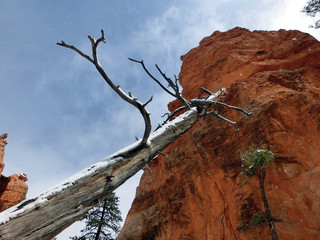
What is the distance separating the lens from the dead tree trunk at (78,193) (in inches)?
61.2

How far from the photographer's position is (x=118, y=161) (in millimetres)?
2336

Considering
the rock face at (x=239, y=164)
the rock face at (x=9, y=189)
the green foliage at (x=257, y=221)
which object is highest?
the rock face at (x=9, y=189)

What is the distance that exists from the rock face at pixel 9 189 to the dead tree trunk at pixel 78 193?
31275 mm

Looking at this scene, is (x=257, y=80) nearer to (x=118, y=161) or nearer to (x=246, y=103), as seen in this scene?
(x=246, y=103)

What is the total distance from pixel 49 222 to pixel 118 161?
2.91ft

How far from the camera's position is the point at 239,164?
35.8 feet

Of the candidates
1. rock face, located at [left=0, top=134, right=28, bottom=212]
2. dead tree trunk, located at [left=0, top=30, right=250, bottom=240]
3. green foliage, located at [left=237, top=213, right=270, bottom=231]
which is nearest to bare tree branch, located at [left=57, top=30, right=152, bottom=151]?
dead tree trunk, located at [left=0, top=30, right=250, bottom=240]

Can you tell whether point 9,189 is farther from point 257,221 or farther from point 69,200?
point 69,200

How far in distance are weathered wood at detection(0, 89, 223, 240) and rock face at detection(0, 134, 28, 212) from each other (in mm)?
31278

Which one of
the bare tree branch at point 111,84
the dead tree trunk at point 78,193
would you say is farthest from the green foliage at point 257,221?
the bare tree branch at point 111,84

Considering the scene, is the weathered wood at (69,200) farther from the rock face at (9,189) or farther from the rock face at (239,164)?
the rock face at (9,189)

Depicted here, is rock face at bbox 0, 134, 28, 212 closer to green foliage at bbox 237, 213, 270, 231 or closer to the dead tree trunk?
green foliage at bbox 237, 213, 270, 231

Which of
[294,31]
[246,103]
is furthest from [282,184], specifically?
[294,31]

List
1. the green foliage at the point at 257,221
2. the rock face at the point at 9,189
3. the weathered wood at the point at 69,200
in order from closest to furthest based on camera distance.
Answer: the weathered wood at the point at 69,200 < the green foliage at the point at 257,221 < the rock face at the point at 9,189
